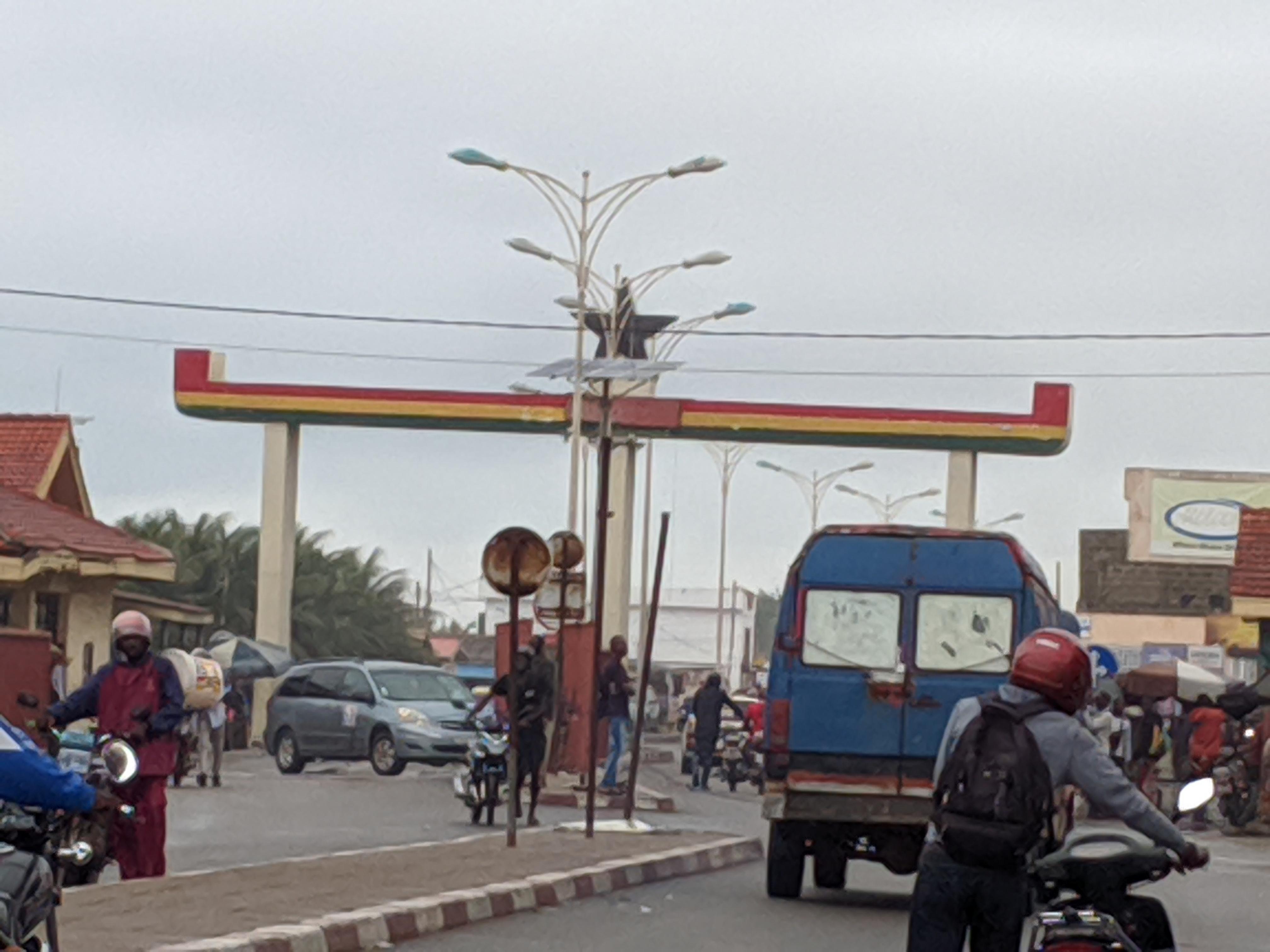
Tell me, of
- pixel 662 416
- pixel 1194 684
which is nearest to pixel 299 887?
pixel 1194 684

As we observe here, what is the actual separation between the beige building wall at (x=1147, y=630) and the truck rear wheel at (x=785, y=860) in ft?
282

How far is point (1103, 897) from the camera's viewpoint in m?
7.74

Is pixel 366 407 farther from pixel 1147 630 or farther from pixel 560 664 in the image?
pixel 1147 630

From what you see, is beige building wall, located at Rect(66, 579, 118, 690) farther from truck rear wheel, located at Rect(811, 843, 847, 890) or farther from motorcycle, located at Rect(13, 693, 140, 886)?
truck rear wheel, located at Rect(811, 843, 847, 890)

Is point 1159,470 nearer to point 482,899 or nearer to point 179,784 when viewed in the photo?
point 179,784

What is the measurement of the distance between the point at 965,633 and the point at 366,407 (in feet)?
122

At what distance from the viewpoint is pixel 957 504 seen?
5509 centimetres

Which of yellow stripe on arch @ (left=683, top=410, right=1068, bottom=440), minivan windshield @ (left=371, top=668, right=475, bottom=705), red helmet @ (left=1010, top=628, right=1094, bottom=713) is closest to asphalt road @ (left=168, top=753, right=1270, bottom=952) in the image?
minivan windshield @ (left=371, top=668, right=475, bottom=705)

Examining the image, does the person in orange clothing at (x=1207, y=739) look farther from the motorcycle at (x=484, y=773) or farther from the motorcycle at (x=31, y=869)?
the motorcycle at (x=31, y=869)

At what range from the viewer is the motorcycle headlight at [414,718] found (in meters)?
39.3

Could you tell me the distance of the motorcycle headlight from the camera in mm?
39281

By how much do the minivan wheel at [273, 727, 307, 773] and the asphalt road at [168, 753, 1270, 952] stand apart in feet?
9.41

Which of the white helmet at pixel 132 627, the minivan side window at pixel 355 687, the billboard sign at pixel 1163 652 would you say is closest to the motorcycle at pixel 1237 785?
the minivan side window at pixel 355 687

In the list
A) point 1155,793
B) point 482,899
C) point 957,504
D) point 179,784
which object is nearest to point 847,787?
point 482,899
